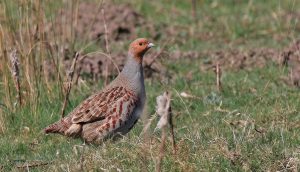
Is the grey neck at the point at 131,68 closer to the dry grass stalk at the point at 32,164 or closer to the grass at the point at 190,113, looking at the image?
the grass at the point at 190,113

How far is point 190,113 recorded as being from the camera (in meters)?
8.56

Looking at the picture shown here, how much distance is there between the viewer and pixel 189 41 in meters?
12.3

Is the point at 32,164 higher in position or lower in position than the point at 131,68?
lower

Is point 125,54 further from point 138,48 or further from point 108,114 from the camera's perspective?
point 108,114

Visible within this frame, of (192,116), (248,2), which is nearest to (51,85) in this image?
(192,116)

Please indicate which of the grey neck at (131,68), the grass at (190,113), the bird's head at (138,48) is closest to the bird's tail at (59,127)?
the grass at (190,113)

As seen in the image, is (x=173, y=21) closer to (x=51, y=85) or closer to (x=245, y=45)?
(x=245, y=45)

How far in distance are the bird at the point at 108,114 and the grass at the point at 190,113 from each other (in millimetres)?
127

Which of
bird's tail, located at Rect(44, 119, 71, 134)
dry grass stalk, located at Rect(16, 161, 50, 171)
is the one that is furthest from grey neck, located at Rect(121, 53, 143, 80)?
dry grass stalk, located at Rect(16, 161, 50, 171)

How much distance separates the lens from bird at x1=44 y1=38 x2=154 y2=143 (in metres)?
7.30

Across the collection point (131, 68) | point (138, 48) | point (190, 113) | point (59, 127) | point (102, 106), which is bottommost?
point (190, 113)

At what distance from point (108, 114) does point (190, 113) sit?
4.60ft

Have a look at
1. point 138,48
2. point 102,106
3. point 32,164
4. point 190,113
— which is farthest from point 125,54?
point 32,164

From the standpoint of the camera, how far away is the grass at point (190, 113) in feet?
20.4
